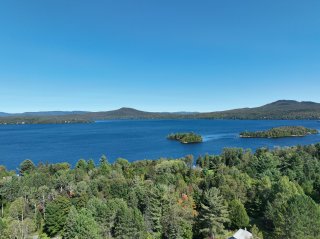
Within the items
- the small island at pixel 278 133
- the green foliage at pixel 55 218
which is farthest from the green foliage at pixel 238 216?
the small island at pixel 278 133

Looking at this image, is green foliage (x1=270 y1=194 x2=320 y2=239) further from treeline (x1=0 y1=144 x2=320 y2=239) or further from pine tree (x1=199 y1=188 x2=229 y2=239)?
pine tree (x1=199 y1=188 x2=229 y2=239)

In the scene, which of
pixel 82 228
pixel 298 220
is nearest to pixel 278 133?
→ pixel 298 220

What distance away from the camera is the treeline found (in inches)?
1168

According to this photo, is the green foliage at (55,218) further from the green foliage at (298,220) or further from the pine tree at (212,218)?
the green foliage at (298,220)

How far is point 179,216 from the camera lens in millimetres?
33406

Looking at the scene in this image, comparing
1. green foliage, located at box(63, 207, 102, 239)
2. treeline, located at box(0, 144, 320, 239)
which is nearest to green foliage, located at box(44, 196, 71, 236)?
treeline, located at box(0, 144, 320, 239)

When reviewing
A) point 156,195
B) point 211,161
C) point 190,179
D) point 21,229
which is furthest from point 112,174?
point 211,161

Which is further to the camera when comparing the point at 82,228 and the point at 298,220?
the point at 82,228

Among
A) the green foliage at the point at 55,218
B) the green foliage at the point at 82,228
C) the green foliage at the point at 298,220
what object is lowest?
the green foliage at the point at 55,218

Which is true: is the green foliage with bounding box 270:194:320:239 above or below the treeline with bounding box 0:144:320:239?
above

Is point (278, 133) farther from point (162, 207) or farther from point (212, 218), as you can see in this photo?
point (212, 218)

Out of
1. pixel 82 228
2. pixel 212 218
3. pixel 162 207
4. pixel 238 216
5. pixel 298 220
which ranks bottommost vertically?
pixel 238 216

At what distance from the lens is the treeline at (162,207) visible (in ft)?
97.3

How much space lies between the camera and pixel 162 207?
37.0m
